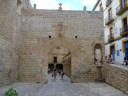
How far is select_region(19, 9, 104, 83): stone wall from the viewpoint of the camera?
912cm

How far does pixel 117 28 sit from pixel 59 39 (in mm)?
6935

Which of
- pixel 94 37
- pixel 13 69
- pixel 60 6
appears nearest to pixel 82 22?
pixel 94 37

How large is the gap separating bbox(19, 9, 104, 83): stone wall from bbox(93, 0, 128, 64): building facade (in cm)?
303

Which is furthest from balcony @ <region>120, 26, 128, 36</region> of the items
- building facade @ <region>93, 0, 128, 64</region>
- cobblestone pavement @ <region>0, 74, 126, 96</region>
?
cobblestone pavement @ <region>0, 74, 126, 96</region>

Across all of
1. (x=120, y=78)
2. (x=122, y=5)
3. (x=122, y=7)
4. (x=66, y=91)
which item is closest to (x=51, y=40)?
(x=66, y=91)

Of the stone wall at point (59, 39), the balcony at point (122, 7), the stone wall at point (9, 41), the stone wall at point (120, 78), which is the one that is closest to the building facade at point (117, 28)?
the balcony at point (122, 7)

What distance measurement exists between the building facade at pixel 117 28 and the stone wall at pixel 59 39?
3.03 meters

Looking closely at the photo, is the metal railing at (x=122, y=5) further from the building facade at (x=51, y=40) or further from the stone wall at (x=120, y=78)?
the stone wall at (x=120, y=78)

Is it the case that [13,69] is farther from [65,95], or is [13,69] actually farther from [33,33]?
[65,95]

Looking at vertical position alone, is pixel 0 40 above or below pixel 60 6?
below

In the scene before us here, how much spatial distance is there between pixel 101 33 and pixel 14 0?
699cm

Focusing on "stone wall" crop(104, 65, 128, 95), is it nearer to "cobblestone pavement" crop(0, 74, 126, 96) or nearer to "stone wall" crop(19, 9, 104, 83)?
"cobblestone pavement" crop(0, 74, 126, 96)

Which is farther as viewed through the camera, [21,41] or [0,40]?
[21,41]

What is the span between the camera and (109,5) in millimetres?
14750
